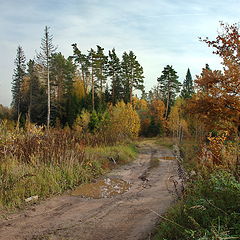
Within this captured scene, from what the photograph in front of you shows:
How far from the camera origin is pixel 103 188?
7.23 meters

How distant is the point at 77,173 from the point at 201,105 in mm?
9887

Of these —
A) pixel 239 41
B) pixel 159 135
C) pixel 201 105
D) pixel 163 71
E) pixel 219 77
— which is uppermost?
pixel 163 71

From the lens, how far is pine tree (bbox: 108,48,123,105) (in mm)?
45250

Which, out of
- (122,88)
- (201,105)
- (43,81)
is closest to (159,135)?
(122,88)

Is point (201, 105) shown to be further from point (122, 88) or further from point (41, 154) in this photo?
point (122, 88)

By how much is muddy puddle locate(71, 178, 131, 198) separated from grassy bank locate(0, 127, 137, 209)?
1.11 ft

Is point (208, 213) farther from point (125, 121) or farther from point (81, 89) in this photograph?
point (81, 89)

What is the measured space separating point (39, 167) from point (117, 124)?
18.5 metres

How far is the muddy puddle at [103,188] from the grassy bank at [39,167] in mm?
338

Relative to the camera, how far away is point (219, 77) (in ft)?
45.1

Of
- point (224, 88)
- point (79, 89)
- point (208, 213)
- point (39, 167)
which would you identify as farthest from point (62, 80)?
point (208, 213)

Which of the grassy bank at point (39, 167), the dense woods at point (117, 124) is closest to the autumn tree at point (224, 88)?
the dense woods at point (117, 124)

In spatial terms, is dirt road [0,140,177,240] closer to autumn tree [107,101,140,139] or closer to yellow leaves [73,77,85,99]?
autumn tree [107,101,140,139]

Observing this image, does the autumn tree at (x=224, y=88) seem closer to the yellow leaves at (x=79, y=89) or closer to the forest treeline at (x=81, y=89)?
the forest treeline at (x=81, y=89)
